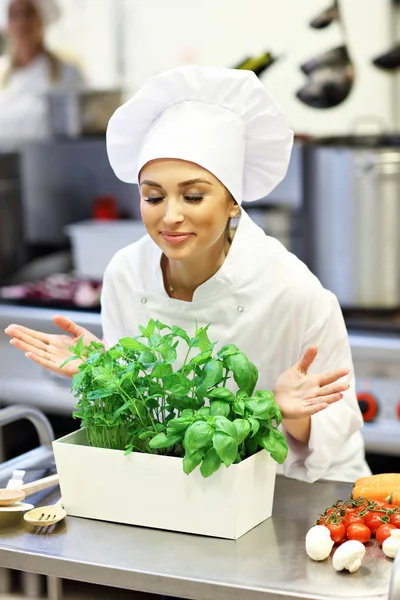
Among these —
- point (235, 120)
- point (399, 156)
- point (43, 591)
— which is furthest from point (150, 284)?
point (399, 156)

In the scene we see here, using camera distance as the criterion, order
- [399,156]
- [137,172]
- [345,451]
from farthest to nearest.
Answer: [399,156], [345,451], [137,172]

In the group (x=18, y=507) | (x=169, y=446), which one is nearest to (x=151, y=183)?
(x=169, y=446)

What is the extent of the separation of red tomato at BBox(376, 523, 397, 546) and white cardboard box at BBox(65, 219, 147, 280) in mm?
1974

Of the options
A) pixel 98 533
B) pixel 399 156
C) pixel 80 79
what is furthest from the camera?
pixel 80 79

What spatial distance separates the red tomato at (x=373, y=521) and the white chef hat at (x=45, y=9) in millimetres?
2450

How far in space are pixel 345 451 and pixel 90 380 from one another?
0.67 m

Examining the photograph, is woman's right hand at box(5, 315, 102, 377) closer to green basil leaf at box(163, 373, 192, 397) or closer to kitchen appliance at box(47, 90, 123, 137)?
green basil leaf at box(163, 373, 192, 397)

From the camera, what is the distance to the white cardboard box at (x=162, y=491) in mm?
1485

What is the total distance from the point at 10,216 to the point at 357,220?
4.05ft

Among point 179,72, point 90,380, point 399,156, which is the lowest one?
point 90,380

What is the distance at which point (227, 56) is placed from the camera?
134 inches

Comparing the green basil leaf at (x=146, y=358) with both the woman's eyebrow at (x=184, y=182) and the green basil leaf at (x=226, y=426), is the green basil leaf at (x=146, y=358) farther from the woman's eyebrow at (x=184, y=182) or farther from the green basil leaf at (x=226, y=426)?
the woman's eyebrow at (x=184, y=182)

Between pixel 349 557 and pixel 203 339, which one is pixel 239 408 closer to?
pixel 203 339

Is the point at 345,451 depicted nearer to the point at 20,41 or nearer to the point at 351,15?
the point at 351,15
